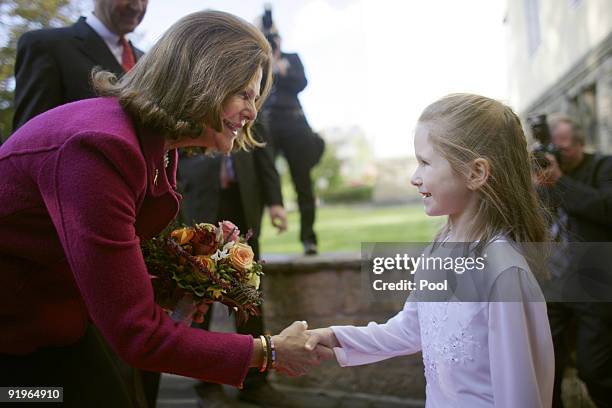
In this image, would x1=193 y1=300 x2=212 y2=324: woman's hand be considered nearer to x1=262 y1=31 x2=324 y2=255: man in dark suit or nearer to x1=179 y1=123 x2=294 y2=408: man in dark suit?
x1=179 y1=123 x2=294 y2=408: man in dark suit

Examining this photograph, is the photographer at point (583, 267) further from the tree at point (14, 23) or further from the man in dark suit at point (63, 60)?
the tree at point (14, 23)

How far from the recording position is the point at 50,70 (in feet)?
7.25

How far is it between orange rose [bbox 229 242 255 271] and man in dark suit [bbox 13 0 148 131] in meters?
0.96

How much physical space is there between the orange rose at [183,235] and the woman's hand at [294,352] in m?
0.39

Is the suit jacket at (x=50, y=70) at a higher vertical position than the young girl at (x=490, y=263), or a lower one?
higher

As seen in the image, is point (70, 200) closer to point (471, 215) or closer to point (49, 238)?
point (49, 238)

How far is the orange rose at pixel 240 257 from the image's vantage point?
161cm

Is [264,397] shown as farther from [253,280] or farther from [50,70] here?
[50,70]

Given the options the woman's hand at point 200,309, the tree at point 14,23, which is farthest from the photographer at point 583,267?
the tree at point 14,23

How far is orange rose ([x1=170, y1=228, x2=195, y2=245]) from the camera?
5.42 feet

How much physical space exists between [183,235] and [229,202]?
1632mm

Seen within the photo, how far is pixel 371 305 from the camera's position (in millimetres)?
3354

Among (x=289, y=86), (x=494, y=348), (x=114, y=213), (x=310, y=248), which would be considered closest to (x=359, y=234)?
(x=310, y=248)

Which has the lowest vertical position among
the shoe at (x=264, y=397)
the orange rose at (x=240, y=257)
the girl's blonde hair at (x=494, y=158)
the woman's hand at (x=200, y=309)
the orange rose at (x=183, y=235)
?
the shoe at (x=264, y=397)
